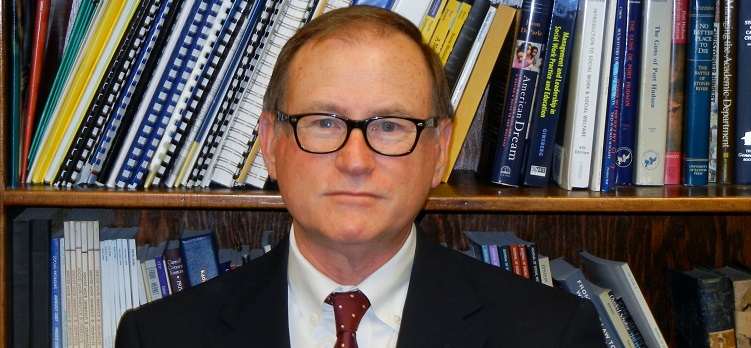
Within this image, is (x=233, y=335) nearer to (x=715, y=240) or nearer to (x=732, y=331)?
(x=732, y=331)

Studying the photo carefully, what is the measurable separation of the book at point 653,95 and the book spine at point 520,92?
0.17 meters

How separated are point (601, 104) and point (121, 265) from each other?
86 cm

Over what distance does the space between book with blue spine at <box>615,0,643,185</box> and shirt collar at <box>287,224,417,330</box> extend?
0.42 meters

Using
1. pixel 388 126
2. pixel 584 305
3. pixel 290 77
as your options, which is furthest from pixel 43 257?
pixel 584 305

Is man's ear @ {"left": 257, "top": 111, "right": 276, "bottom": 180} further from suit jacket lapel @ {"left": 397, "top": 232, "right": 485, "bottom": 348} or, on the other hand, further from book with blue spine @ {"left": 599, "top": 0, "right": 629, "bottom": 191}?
book with blue spine @ {"left": 599, "top": 0, "right": 629, "bottom": 191}

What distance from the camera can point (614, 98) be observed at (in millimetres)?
1465

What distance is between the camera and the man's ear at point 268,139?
1.29 m

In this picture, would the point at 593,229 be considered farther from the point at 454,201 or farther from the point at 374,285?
the point at 374,285

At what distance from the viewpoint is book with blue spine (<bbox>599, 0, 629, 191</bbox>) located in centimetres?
145

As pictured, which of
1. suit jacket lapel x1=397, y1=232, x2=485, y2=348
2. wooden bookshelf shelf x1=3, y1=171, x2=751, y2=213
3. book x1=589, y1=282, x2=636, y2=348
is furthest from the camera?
book x1=589, y1=282, x2=636, y2=348

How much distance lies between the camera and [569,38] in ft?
4.75

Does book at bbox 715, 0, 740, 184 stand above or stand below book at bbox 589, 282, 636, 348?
above

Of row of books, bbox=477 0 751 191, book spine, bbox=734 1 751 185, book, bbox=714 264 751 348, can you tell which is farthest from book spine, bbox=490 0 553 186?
book, bbox=714 264 751 348

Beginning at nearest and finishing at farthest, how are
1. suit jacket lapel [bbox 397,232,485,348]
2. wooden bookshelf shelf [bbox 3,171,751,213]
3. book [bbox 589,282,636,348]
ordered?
suit jacket lapel [bbox 397,232,485,348] < wooden bookshelf shelf [bbox 3,171,751,213] < book [bbox 589,282,636,348]
